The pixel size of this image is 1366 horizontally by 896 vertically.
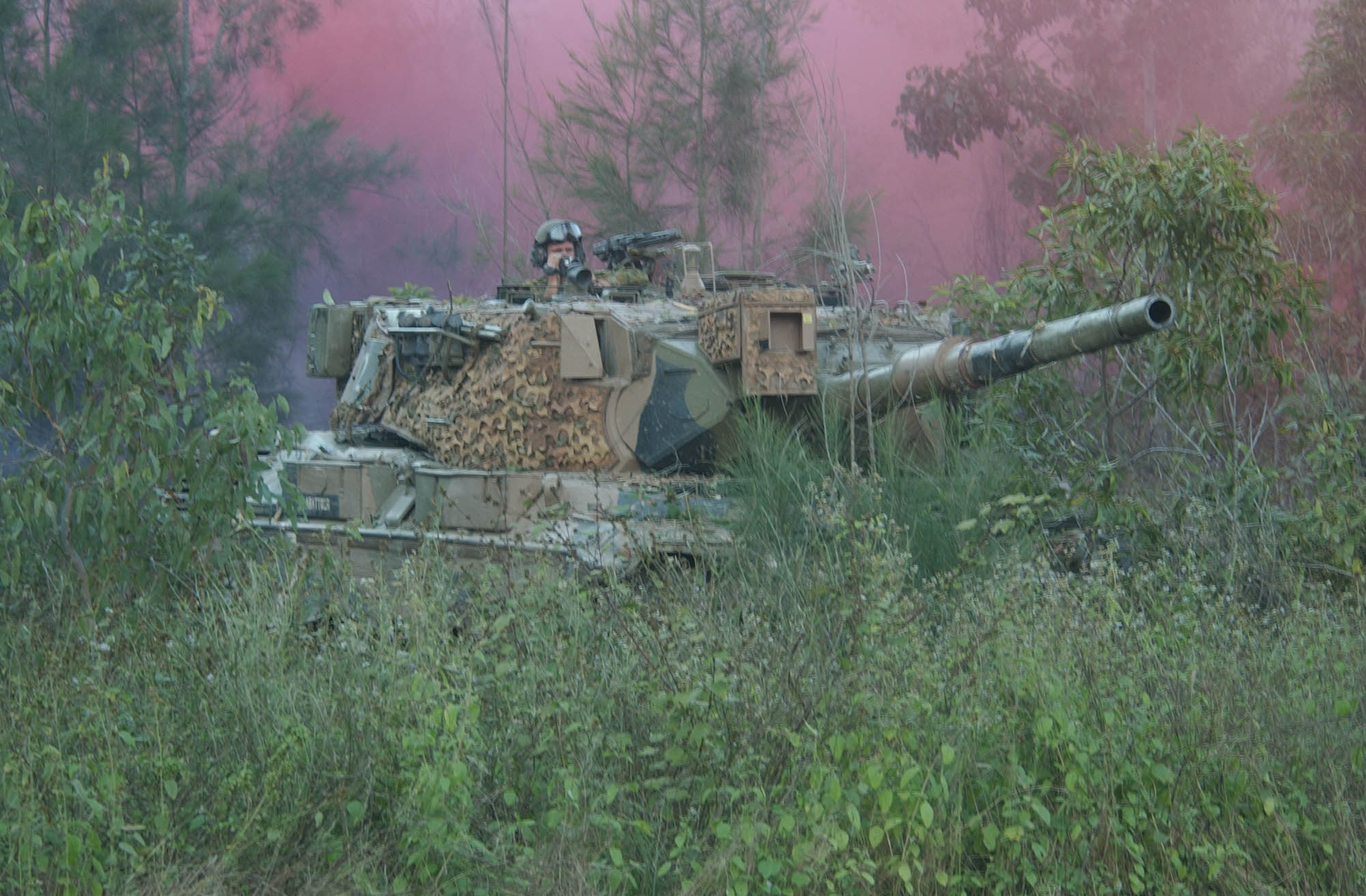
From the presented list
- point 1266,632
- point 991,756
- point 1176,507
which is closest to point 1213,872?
point 991,756

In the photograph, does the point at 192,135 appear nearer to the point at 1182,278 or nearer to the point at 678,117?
the point at 678,117

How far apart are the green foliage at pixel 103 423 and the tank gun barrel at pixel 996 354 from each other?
3059mm

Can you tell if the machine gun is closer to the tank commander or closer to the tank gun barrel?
the tank commander

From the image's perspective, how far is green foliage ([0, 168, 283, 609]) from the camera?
18.2 feet

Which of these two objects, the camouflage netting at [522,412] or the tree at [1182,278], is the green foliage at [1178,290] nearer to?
the tree at [1182,278]

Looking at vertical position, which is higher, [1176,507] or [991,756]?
[1176,507]

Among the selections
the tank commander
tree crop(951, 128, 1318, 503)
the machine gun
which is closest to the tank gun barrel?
tree crop(951, 128, 1318, 503)

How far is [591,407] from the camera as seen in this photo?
25.4 feet

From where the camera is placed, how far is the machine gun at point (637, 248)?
9719 millimetres

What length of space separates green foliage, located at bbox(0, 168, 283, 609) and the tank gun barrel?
306 centimetres

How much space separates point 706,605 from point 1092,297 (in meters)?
3.53

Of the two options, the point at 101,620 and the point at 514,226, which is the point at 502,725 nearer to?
the point at 101,620

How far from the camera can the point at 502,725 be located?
4285 millimetres

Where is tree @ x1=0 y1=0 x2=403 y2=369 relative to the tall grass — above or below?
above
